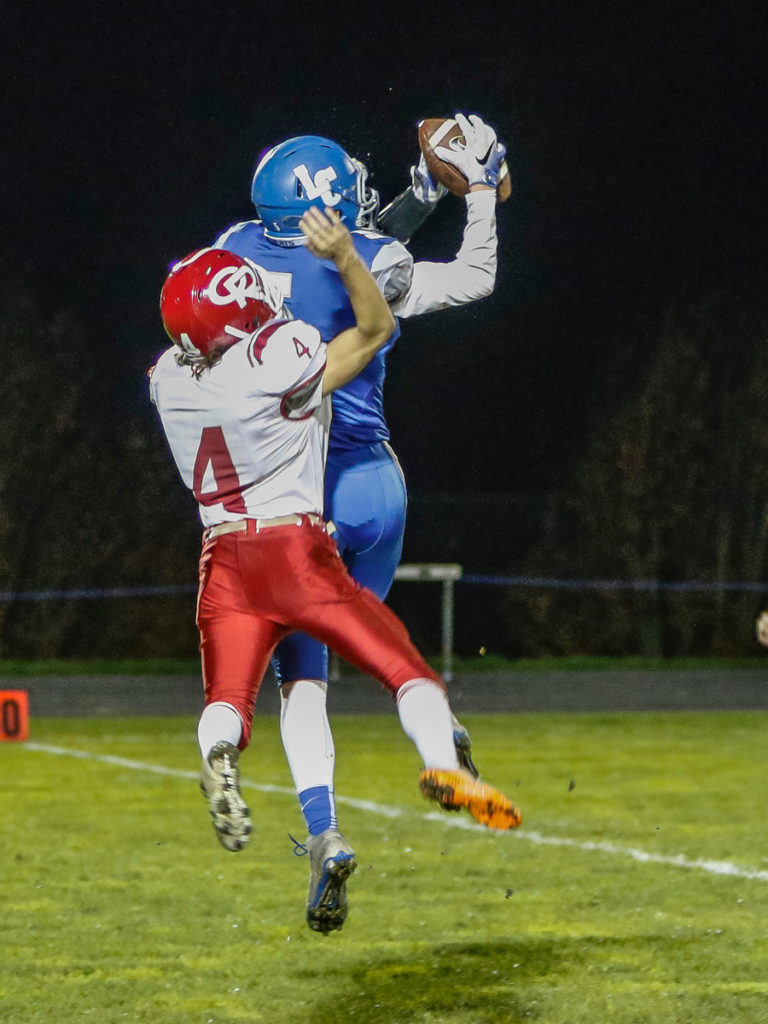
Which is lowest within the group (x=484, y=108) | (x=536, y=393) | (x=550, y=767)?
(x=550, y=767)

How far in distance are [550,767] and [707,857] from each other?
373 cm

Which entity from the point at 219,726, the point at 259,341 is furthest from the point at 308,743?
the point at 259,341

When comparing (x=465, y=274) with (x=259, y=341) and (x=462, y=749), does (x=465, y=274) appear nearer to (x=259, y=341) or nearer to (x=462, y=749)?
(x=259, y=341)

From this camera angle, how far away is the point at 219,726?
4.73 metres

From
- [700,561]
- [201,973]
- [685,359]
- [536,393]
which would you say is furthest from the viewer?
[536,393]

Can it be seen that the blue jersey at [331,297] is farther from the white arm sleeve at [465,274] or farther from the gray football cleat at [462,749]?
the gray football cleat at [462,749]

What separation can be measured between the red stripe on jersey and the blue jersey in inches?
10.0

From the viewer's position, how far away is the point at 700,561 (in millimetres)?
24438

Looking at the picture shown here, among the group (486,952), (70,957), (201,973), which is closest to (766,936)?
(486,952)

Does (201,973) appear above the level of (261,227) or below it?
below

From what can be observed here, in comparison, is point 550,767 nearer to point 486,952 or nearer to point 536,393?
point 486,952

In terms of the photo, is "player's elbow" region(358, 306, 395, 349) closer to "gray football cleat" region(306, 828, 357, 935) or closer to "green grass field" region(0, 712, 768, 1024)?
"gray football cleat" region(306, 828, 357, 935)

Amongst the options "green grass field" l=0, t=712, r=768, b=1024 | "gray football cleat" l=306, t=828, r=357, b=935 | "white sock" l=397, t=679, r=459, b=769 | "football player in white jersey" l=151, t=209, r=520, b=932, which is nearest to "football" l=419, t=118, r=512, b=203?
"football player in white jersey" l=151, t=209, r=520, b=932

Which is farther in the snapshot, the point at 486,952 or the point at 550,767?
the point at 550,767
